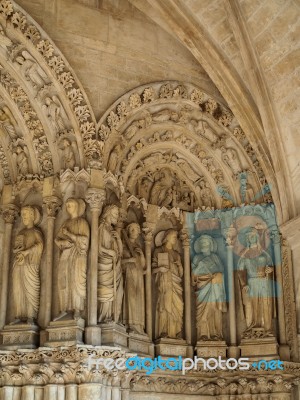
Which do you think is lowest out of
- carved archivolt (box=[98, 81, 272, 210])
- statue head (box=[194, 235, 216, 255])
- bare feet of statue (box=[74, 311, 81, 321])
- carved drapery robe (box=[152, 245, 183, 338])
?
bare feet of statue (box=[74, 311, 81, 321])

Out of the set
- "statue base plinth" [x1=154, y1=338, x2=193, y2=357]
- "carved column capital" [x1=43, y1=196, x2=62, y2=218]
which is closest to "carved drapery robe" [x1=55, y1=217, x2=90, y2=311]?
"carved column capital" [x1=43, y1=196, x2=62, y2=218]

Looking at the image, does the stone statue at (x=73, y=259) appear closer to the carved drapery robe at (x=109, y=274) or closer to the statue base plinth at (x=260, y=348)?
the carved drapery robe at (x=109, y=274)

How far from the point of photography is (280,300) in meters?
10.9

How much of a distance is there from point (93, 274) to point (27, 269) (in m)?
0.85

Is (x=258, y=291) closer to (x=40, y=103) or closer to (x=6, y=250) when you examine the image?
(x=6, y=250)

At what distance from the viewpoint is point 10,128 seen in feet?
35.6

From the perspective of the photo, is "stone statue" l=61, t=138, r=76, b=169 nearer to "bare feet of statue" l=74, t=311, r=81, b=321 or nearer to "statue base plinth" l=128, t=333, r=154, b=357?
"bare feet of statue" l=74, t=311, r=81, b=321

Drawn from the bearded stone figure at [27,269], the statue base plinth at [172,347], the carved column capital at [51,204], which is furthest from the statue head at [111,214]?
the statue base plinth at [172,347]

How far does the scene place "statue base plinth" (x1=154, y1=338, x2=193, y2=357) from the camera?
10.7m

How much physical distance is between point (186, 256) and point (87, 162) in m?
2.10

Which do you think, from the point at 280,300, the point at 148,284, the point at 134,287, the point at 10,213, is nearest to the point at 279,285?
the point at 280,300

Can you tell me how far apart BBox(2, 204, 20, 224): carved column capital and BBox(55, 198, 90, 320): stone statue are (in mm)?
760

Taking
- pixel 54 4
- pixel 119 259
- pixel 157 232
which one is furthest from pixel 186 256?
pixel 54 4

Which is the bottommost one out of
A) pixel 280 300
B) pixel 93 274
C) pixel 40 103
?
pixel 280 300
